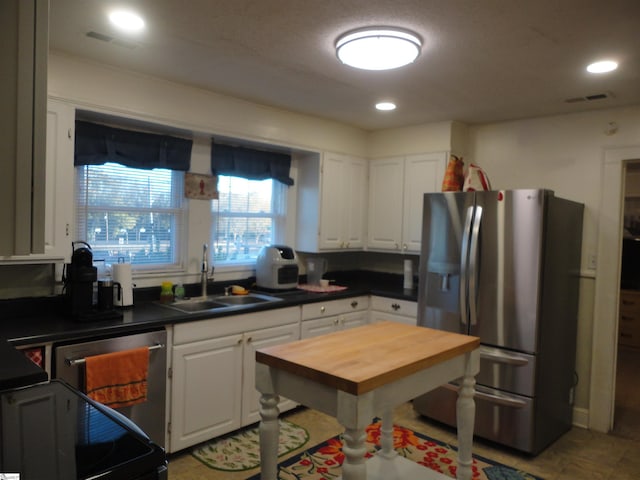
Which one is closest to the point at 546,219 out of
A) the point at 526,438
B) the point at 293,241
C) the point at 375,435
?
the point at 526,438

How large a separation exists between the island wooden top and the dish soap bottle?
148 centimetres

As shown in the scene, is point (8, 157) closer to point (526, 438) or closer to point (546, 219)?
point (546, 219)

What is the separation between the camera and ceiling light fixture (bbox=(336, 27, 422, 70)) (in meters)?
2.14

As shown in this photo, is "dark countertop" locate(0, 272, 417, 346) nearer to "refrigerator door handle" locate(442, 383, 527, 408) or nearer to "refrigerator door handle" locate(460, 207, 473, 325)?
"refrigerator door handle" locate(460, 207, 473, 325)

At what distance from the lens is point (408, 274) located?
4207 millimetres

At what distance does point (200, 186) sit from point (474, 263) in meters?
2.07

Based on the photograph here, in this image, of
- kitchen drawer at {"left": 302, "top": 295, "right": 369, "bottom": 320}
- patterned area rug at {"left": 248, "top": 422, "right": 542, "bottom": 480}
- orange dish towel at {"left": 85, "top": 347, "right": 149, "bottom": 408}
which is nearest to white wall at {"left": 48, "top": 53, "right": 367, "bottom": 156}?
kitchen drawer at {"left": 302, "top": 295, "right": 369, "bottom": 320}

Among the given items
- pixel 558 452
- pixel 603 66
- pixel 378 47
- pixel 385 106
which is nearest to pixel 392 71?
pixel 378 47

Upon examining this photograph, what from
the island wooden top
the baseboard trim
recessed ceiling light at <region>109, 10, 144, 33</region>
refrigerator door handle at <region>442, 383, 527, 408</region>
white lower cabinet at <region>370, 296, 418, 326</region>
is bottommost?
the baseboard trim

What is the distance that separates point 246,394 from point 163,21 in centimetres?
227

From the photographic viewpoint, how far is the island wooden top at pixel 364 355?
5.59ft

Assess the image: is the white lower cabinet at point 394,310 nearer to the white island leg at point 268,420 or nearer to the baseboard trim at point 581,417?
the baseboard trim at point 581,417

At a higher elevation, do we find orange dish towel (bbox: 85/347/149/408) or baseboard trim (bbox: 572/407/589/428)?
orange dish towel (bbox: 85/347/149/408)

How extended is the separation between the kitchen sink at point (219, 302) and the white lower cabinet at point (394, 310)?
982mm
